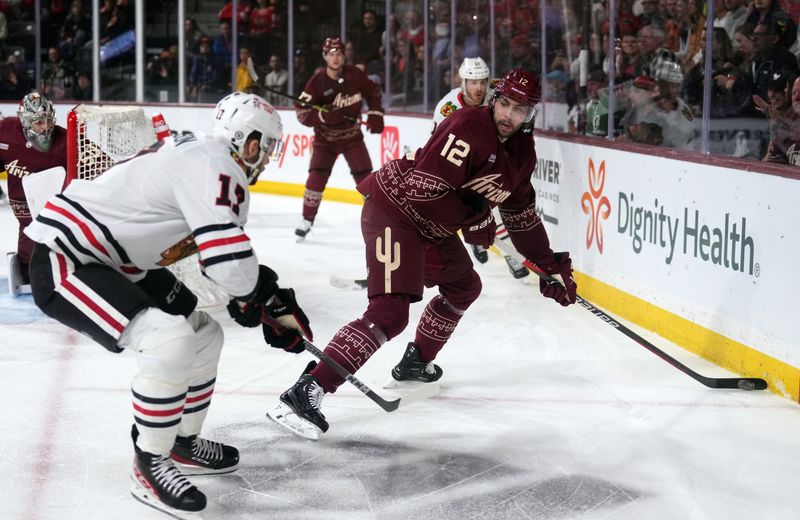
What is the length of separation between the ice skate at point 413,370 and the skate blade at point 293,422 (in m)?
Result: 0.63

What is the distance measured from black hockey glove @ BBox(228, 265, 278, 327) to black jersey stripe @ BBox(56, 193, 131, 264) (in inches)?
10.6

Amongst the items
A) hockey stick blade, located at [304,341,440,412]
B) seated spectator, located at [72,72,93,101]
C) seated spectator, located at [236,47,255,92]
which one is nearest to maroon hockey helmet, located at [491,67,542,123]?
hockey stick blade, located at [304,341,440,412]

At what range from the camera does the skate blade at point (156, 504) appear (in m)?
2.50

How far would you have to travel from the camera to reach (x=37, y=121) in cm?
486

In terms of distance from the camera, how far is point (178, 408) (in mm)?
2463

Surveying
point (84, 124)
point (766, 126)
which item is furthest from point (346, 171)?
point (766, 126)

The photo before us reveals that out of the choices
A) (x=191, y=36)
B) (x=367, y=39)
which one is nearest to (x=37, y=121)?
(x=367, y=39)

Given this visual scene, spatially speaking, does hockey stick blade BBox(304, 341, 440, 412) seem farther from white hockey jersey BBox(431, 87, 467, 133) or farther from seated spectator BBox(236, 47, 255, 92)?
seated spectator BBox(236, 47, 255, 92)

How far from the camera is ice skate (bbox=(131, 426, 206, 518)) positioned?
2.50 m

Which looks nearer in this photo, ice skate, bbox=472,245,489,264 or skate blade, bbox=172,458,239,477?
skate blade, bbox=172,458,239,477

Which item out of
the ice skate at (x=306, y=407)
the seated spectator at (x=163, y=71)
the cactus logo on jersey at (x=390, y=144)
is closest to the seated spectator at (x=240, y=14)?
the seated spectator at (x=163, y=71)

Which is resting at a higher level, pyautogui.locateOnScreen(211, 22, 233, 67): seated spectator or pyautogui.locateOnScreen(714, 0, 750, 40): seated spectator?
pyautogui.locateOnScreen(211, 22, 233, 67): seated spectator

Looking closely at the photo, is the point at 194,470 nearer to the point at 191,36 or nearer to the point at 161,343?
the point at 161,343

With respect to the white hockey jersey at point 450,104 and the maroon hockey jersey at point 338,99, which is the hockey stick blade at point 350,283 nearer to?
the white hockey jersey at point 450,104
